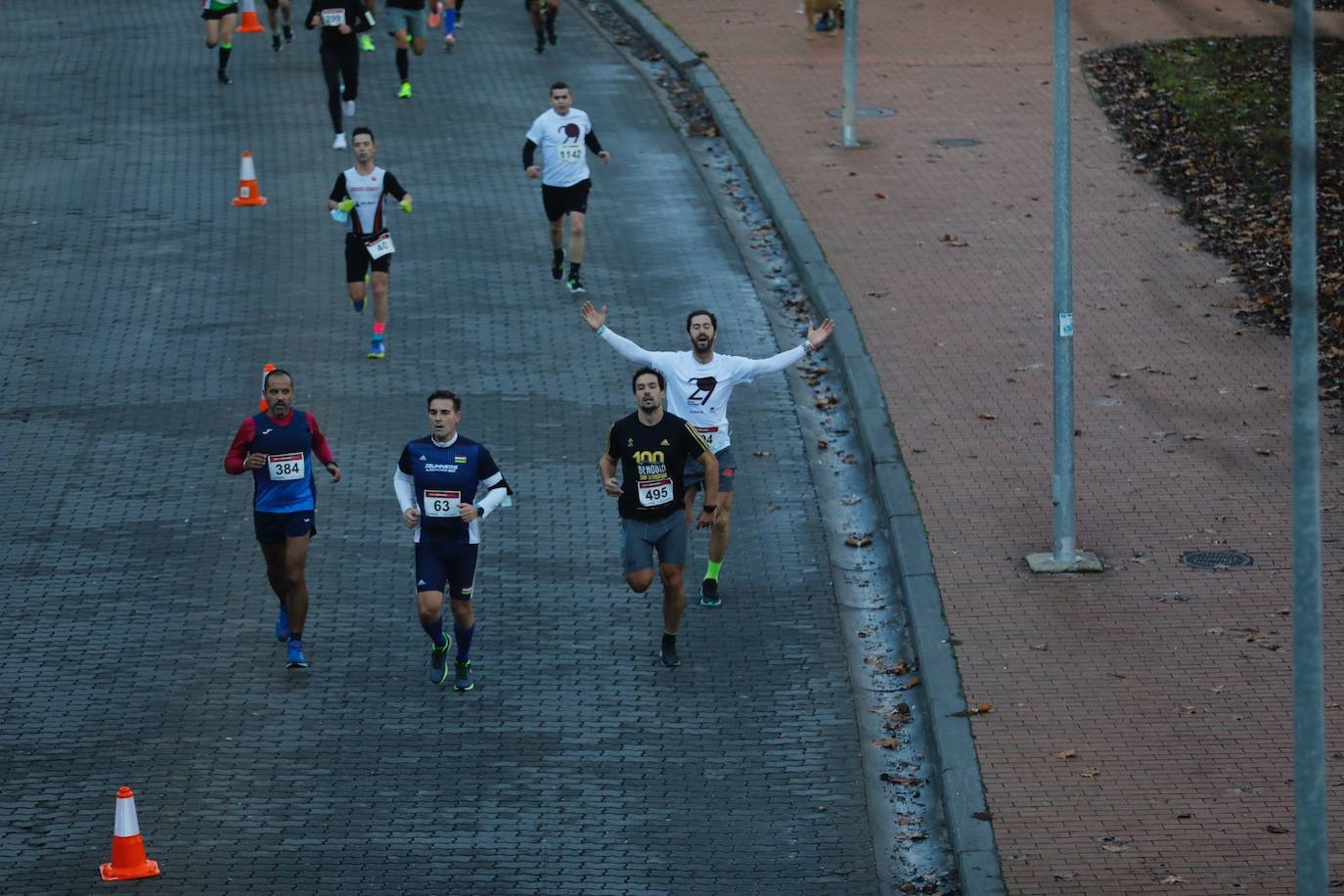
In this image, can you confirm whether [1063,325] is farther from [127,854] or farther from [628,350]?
[127,854]

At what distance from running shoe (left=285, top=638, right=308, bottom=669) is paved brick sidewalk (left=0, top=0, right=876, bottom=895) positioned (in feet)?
0.35

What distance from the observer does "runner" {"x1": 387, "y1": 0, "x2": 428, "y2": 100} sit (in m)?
26.1

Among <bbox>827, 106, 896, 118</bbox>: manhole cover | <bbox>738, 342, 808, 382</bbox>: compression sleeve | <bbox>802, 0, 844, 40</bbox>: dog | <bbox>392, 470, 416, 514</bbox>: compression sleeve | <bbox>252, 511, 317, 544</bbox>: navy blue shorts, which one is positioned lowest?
<bbox>252, 511, 317, 544</bbox>: navy blue shorts

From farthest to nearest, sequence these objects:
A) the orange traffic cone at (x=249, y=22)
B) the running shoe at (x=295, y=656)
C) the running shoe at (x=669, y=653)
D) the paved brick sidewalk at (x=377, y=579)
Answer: the orange traffic cone at (x=249, y=22) < the running shoe at (x=669, y=653) < the running shoe at (x=295, y=656) < the paved brick sidewalk at (x=377, y=579)

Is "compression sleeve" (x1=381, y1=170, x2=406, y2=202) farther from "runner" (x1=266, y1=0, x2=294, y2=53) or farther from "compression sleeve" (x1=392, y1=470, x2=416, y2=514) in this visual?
"runner" (x1=266, y1=0, x2=294, y2=53)

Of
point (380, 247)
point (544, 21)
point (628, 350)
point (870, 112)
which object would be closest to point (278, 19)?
point (544, 21)

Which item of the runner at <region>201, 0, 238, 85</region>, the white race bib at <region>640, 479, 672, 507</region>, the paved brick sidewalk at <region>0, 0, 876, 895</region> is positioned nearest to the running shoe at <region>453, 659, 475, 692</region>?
the paved brick sidewalk at <region>0, 0, 876, 895</region>

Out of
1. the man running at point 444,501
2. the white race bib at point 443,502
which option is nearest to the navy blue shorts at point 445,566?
the man running at point 444,501

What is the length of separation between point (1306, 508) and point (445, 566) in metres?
5.34

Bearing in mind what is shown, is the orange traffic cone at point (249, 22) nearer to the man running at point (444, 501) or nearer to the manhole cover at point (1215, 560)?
the man running at point (444, 501)

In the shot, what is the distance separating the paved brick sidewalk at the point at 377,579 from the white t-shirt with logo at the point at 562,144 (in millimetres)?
1184

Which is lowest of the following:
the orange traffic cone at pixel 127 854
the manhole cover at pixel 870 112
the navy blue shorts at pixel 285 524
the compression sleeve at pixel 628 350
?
the orange traffic cone at pixel 127 854

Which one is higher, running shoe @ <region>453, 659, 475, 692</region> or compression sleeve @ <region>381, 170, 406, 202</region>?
compression sleeve @ <region>381, 170, 406, 202</region>

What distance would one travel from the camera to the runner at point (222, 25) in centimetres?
2614
